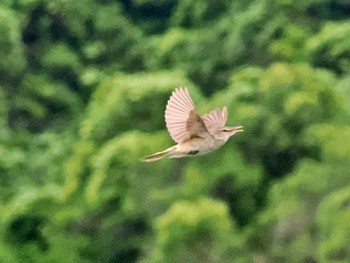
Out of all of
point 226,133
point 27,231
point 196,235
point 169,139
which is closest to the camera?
point 226,133

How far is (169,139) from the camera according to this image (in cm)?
1186

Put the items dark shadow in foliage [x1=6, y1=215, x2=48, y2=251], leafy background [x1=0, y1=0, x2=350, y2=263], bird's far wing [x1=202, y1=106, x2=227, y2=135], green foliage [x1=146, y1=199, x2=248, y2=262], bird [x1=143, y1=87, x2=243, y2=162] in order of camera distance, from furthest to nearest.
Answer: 1. dark shadow in foliage [x1=6, y1=215, x2=48, y2=251]
2. leafy background [x1=0, y1=0, x2=350, y2=263]
3. green foliage [x1=146, y1=199, x2=248, y2=262]
4. bird's far wing [x1=202, y1=106, x2=227, y2=135]
5. bird [x1=143, y1=87, x2=243, y2=162]

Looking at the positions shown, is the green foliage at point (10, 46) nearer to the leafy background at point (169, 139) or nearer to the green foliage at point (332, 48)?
the leafy background at point (169, 139)

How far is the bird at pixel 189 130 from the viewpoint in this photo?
3.79 metres

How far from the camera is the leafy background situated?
36.7 ft

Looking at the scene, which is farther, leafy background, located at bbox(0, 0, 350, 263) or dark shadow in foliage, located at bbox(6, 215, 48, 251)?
dark shadow in foliage, located at bbox(6, 215, 48, 251)

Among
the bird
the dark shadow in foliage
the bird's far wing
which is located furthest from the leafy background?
the bird

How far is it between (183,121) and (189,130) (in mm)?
48

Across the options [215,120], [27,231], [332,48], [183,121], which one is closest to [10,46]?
[332,48]

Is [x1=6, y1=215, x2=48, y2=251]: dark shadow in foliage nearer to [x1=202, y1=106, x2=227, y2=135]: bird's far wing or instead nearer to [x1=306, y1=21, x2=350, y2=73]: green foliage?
[x1=306, y1=21, x2=350, y2=73]: green foliage

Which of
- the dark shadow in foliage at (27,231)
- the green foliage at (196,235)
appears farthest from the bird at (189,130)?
the dark shadow in foliage at (27,231)

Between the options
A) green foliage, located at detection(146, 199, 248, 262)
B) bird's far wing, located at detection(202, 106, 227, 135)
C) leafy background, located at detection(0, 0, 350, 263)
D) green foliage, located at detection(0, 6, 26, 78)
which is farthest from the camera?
green foliage, located at detection(0, 6, 26, 78)

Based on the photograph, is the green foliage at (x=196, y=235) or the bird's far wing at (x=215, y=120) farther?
the green foliage at (x=196, y=235)

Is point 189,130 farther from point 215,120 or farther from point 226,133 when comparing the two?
point 215,120
